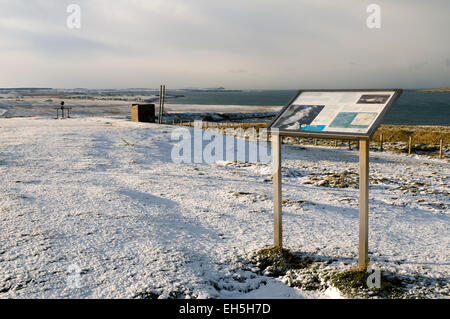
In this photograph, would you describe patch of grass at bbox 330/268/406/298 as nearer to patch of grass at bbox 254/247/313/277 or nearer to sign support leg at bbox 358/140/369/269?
sign support leg at bbox 358/140/369/269

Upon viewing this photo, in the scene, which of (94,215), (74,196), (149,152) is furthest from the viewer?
(149,152)

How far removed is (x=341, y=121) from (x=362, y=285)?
6.90 feet

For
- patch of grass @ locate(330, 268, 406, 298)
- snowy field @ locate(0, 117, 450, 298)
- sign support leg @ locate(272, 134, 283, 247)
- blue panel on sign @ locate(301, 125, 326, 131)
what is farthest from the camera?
sign support leg @ locate(272, 134, 283, 247)

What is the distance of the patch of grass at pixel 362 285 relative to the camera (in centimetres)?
444

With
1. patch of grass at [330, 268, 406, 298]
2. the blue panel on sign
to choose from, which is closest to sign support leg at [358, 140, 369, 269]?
patch of grass at [330, 268, 406, 298]

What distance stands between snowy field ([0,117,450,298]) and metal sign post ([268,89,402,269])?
845 mm

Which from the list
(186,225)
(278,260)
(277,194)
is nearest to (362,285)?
(278,260)

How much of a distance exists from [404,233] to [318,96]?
120 inches

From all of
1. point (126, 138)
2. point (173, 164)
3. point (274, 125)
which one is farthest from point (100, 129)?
point (274, 125)

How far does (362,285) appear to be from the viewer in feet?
15.1

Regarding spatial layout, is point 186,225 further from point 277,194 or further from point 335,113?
point 335,113

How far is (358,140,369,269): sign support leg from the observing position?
460cm

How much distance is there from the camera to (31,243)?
18.4ft

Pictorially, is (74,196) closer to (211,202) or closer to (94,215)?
(94,215)
